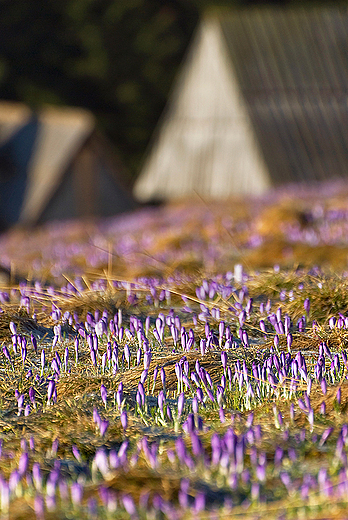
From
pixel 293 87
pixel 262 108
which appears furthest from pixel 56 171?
pixel 293 87

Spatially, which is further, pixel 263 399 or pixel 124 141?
pixel 124 141

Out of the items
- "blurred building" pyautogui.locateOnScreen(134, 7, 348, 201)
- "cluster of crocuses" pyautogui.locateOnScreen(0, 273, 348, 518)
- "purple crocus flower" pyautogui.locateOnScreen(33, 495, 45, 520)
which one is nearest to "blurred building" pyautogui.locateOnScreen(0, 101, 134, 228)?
"blurred building" pyautogui.locateOnScreen(134, 7, 348, 201)

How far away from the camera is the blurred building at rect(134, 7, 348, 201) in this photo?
24552 mm

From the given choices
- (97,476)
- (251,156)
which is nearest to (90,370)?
(97,476)

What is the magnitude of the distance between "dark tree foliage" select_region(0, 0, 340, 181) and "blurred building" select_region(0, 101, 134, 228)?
1111 cm

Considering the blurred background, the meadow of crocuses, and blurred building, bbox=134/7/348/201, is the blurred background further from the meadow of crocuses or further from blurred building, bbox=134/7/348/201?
the meadow of crocuses

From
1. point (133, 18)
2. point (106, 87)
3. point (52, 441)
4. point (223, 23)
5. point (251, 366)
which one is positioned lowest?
point (52, 441)

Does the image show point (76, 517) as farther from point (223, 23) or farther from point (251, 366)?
point (223, 23)

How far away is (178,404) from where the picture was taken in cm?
252

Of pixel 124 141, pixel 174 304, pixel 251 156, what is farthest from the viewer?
pixel 124 141

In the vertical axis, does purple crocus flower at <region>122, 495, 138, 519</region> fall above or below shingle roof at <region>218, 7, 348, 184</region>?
Result: below

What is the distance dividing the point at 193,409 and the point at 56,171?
28.5 meters

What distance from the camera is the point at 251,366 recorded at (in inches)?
121

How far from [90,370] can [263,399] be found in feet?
2.90
